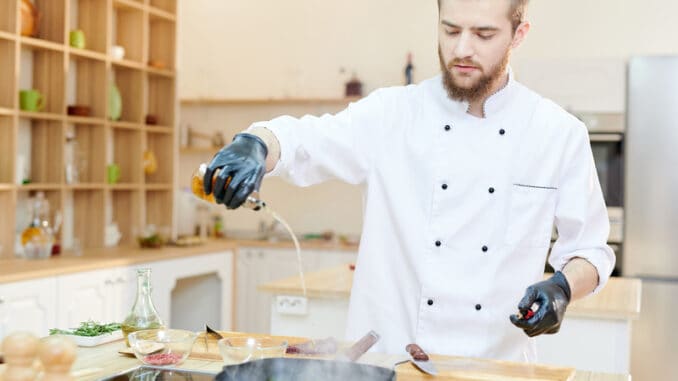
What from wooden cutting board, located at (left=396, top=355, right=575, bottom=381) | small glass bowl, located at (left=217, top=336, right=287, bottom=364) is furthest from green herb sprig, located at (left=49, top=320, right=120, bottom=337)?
wooden cutting board, located at (left=396, top=355, right=575, bottom=381)

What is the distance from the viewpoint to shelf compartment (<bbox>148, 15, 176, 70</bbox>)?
522 centimetres

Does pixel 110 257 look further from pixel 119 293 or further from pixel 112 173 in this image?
pixel 112 173

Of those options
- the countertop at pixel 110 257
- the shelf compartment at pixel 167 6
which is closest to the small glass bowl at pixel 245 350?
the countertop at pixel 110 257

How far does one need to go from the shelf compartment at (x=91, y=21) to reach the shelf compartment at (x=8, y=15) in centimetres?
68

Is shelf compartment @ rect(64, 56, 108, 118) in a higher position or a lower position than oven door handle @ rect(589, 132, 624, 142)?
higher

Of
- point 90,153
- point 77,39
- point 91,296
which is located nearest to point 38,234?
point 91,296

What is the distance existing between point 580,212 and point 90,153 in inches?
132

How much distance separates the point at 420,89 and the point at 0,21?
270 centimetres

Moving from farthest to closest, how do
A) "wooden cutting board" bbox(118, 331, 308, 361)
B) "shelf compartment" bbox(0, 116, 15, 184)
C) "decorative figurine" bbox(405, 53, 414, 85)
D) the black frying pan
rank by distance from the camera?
1. "decorative figurine" bbox(405, 53, 414, 85)
2. "shelf compartment" bbox(0, 116, 15, 184)
3. "wooden cutting board" bbox(118, 331, 308, 361)
4. the black frying pan

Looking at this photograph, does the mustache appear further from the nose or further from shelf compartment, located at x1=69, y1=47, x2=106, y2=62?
shelf compartment, located at x1=69, y1=47, x2=106, y2=62

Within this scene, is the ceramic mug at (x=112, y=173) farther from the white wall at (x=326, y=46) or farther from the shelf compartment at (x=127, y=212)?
the white wall at (x=326, y=46)

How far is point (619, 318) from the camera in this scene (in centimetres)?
298

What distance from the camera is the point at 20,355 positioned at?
1186mm

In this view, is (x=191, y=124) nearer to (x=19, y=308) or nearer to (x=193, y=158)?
(x=193, y=158)
